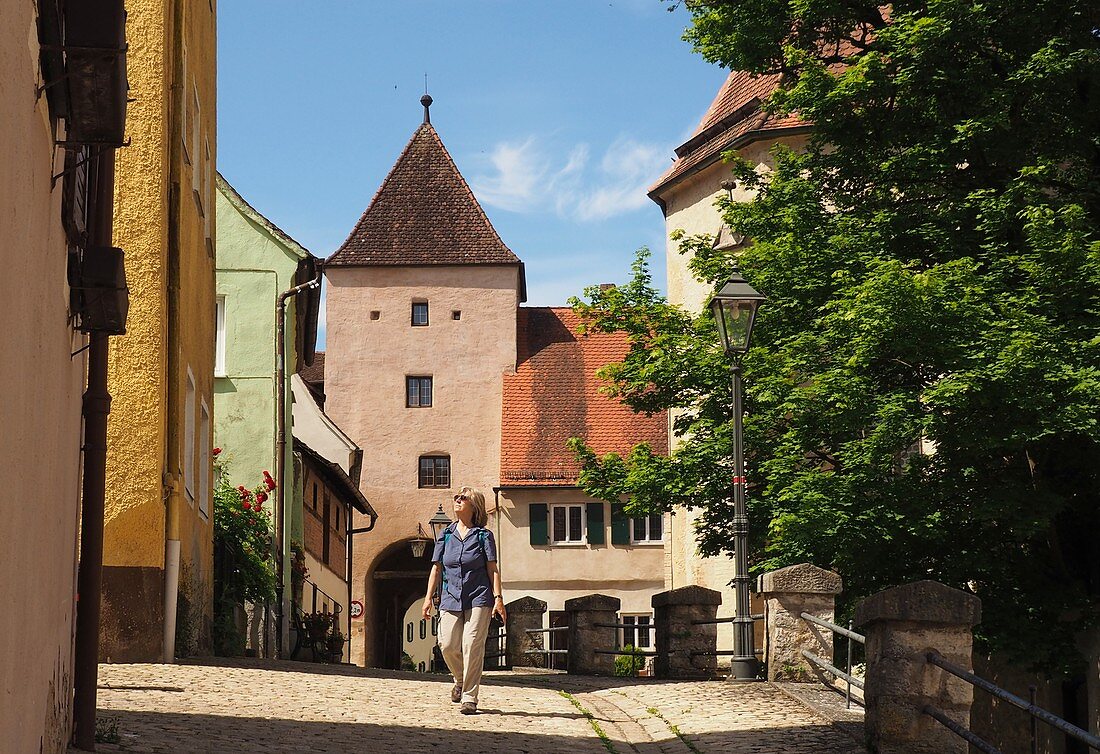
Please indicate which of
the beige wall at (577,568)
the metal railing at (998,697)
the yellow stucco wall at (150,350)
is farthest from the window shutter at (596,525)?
the metal railing at (998,697)

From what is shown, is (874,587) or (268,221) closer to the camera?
(874,587)

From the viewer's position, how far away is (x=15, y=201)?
16.1 ft

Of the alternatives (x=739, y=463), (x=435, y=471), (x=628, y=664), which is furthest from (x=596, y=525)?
(x=739, y=463)

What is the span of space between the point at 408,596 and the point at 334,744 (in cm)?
4597

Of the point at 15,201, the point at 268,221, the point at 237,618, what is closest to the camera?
the point at 15,201

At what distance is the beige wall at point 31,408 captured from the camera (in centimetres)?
480

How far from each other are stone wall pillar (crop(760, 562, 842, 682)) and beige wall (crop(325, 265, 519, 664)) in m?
33.7

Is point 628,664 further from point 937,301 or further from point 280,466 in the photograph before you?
point 937,301

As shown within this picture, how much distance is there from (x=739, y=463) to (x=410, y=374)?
3439cm

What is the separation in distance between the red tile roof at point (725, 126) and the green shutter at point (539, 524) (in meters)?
11.6

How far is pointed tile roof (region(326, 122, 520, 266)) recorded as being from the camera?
49.2 meters

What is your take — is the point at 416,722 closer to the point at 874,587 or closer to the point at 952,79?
the point at 874,587

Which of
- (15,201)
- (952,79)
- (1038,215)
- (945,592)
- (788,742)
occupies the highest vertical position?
(952,79)

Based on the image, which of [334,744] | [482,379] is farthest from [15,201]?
[482,379]
